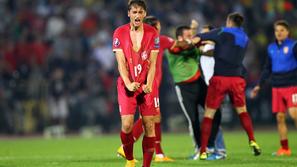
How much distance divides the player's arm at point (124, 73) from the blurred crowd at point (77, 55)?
12.3 meters

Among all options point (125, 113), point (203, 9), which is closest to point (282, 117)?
point (125, 113)

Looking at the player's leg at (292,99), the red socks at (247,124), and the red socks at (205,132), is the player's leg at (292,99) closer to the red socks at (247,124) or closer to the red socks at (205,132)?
the red socks at (247,124)

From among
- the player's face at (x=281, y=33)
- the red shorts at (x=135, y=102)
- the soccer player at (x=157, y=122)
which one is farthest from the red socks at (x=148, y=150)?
the player's face at (x=281, y=33)

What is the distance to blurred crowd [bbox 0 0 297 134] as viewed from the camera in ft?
75.4

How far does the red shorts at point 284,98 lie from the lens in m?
14.3

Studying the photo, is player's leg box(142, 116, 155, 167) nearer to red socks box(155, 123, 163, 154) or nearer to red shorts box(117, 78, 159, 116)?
red shorts box(117, 78, 159, 116)

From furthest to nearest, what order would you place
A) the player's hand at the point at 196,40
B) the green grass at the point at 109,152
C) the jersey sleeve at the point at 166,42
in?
the jersey sleeve at the point at 166,42
the player's hand at the point at 196,40
the green grass at the point at 109,152

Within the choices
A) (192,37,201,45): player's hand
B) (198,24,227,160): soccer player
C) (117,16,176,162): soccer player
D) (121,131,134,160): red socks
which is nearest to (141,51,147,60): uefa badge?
(121,131,134,160): red socks

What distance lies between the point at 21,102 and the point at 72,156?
9.11m

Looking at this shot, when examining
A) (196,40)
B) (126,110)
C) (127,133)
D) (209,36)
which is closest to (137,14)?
(126,110)

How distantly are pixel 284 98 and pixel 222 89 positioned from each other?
188 centimetres

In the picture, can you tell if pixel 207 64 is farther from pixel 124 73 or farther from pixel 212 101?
pixel 124 73

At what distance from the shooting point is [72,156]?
14.3 meters

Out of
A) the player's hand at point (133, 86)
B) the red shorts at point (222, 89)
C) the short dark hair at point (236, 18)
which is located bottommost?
the red shorts at point (222, 89)
